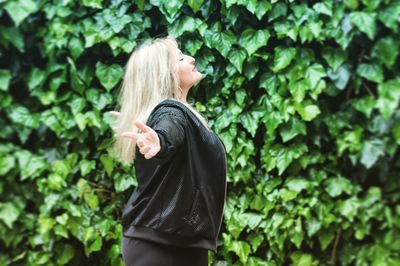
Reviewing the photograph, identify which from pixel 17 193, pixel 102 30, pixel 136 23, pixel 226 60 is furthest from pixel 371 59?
pixel 17 193

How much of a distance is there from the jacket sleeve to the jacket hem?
315mm

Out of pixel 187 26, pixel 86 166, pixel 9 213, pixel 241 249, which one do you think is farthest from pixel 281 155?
pixel 9 213

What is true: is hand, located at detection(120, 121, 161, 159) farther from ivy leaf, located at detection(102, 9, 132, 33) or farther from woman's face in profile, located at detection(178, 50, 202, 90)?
ivy leaf, located at detection(102, 9, 132, 33)

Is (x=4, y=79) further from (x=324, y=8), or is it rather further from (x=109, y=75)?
(x=324, y=8)

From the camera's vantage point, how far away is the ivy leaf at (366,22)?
202 cm

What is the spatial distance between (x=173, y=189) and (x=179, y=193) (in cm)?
2

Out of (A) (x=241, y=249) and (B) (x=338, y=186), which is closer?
(B) (x=338, y=186)

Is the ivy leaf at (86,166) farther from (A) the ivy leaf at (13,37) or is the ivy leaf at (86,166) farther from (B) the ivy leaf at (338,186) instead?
(B) the ivy leaf at (338,186)

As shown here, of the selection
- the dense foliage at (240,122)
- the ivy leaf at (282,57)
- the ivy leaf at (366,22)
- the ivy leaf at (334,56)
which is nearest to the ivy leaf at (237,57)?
the dense foliage at (240,122)

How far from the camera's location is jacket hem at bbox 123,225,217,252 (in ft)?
5.15

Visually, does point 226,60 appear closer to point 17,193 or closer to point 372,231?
point 372,231

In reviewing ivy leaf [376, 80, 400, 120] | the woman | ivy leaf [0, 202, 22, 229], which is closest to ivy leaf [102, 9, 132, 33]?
the woman

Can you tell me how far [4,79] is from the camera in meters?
2.58

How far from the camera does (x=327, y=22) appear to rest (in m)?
2.18
